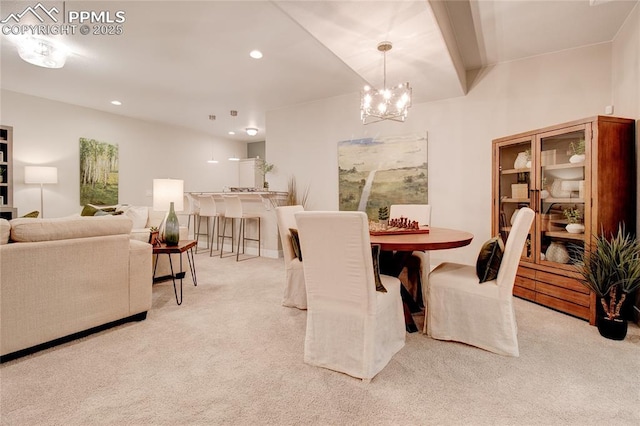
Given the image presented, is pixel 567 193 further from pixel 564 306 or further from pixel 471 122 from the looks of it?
pixel 471 122

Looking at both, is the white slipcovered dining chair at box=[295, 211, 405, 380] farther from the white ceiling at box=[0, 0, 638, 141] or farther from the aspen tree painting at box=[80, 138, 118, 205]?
the aspen tree painting at box=[80, 138, 118, 205]

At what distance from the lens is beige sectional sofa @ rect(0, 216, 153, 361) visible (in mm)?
1807

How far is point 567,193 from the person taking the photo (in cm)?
279

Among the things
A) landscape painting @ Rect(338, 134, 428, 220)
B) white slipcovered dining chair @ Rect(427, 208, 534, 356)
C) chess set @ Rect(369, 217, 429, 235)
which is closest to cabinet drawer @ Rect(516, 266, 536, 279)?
white slipcovered dining chair @ Rect(427, 208, 534, 356)

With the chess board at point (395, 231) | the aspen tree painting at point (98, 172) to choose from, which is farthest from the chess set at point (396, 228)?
the aspen tree painting at point (98, 172)

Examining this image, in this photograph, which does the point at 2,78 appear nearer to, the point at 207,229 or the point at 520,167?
the point at 207,229

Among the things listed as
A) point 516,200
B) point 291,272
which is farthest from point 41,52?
point 516,200

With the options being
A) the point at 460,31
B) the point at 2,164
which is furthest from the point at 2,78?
the point at 460,31

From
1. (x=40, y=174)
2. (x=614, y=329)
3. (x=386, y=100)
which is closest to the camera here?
(x=614, y=329)

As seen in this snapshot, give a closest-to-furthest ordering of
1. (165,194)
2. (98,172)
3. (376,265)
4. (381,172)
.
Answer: (376,265), (165,194), (381,172), (98,172)

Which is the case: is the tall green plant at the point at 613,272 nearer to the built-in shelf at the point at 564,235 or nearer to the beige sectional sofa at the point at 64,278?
the built-in shelf at the point at 564,235

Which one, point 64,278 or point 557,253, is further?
point 557,253

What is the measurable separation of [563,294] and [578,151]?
1.27 metres

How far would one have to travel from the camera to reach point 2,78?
436 centimetres
